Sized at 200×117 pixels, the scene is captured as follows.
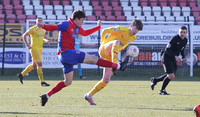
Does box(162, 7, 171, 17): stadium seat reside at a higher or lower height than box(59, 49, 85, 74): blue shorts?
higher

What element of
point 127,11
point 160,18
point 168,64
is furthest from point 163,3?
point 168,64

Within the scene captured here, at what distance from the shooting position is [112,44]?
884 cm

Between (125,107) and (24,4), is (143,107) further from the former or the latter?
(24,4)

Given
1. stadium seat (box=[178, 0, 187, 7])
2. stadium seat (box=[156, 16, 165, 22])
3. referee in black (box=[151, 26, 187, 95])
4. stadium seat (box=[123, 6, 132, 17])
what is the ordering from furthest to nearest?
stadium seat (box=[178, 0, 187, 7])
stadium seat (box=[123, 6, 132, 17])
stadium seat (box=[156, 16, 165, 22])
referee in black (box=[151, 26, 187, 95])

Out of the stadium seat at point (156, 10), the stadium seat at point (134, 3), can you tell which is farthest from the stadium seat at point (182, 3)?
the stadium seat at point (134, 3)

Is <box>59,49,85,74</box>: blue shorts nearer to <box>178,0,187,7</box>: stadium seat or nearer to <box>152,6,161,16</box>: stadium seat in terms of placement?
<box>152,6,161,16</box>: stadium seat

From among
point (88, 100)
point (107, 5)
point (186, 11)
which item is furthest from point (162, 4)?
point (88, 100)

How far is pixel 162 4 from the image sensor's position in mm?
28578

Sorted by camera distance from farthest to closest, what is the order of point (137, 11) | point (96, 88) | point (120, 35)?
point (137, 11) < point (120, 35) < point (96, 88)

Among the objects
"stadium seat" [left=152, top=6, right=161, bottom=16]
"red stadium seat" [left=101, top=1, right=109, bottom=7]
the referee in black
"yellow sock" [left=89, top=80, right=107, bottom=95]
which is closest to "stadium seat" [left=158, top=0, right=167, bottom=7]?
"stadium seat" [left=152, top=6, right=161, bottom=16]

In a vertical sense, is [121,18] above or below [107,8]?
below

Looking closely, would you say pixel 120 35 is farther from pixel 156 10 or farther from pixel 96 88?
pixel 156 10

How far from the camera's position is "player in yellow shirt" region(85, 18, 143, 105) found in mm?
8414

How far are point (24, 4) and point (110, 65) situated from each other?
66.5 ft
